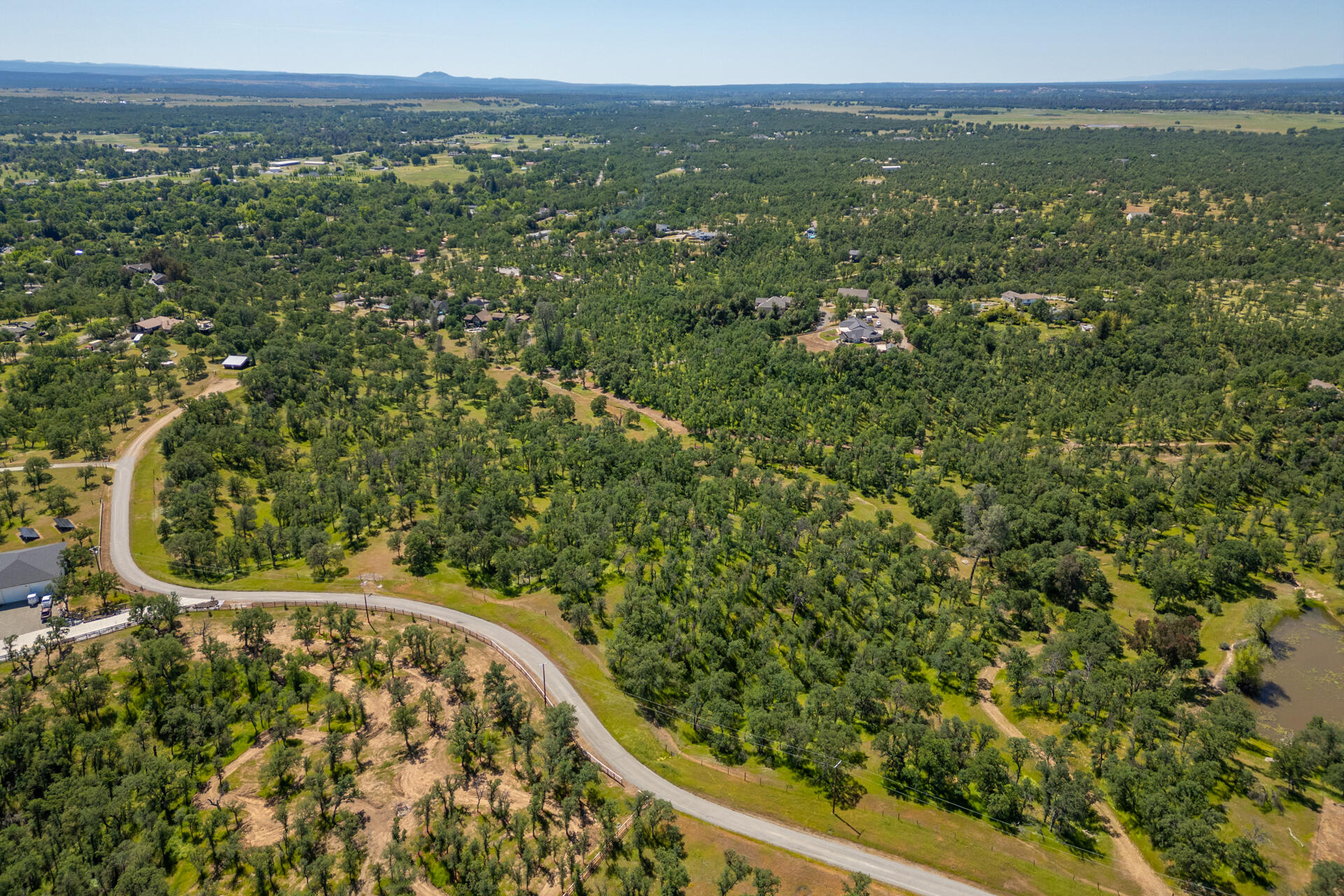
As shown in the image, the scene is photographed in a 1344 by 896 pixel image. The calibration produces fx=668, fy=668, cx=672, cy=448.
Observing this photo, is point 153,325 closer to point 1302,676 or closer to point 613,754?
point 613,754

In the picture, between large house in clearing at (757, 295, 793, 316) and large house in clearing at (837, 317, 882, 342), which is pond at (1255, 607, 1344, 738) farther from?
large house in clearing at (757, 295, 793, 316)

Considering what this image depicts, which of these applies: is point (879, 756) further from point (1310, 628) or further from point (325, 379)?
point (325, 379)

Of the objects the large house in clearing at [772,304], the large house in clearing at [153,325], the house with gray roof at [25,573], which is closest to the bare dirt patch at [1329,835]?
the house with gray roof at [25,573]

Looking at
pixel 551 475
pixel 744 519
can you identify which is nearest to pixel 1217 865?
pixel 744 519

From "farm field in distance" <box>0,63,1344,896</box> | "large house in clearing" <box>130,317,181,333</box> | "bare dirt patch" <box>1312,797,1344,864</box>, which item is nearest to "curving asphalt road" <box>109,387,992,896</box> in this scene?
"farm field in distance" <box>0,63,1344,896</box>

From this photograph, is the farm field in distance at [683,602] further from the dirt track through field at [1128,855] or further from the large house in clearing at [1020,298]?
the large house in clearing at [1020,298]

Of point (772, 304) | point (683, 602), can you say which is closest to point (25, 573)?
point (683, 602)
